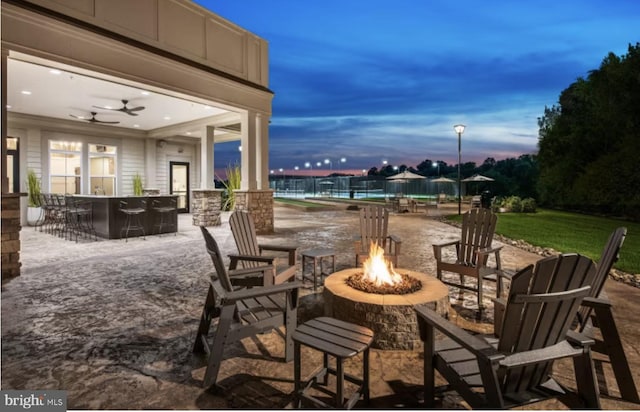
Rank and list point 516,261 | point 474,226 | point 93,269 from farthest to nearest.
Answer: point 516,261 < point 93,269 < point 474,226

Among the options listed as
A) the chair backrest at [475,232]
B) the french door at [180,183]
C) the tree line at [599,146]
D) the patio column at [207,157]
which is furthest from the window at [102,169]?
the tree line at [599,146]

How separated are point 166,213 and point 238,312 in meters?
7.43

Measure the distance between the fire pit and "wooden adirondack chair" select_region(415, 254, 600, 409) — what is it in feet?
2.62

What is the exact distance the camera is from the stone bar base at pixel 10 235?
462 centimetres

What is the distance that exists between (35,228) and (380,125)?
4637 centimetres

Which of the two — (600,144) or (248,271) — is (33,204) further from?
(600,144)

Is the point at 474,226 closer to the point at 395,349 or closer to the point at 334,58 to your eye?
the point at 395,349

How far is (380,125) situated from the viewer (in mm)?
50844

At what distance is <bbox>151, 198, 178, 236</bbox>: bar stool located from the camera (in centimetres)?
881

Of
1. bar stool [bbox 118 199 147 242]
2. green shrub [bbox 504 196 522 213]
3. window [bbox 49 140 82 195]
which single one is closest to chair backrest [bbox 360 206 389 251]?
bar stool [bbox 118 199 147 242]

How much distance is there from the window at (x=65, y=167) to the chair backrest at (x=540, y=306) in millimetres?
13597

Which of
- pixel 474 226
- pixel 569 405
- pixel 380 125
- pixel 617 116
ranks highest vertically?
pixel 380 125

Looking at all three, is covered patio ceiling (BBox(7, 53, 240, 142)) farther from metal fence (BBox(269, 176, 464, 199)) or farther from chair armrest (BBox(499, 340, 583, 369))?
metal fence (BBox(269, 176, 464, 199))

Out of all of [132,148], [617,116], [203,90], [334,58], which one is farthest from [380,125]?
[203,90]
